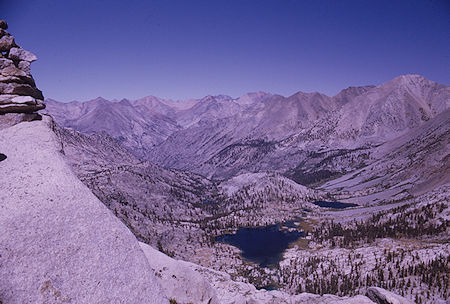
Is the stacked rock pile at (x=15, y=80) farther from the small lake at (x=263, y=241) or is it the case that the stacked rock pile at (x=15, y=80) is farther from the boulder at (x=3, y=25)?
the small lake at (x=263, y=241)

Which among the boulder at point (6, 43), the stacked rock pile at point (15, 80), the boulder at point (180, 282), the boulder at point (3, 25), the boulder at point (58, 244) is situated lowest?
the boulder at point (180, 282)

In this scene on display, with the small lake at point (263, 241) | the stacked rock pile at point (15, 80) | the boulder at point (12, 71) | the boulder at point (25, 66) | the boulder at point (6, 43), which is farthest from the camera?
the small lake at point (263, 241)

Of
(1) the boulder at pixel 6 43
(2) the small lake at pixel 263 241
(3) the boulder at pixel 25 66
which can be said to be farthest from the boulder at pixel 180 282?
(2) the small lake at pixel 263 241

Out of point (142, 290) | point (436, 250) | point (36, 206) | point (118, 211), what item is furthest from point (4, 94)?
point (118, 211)

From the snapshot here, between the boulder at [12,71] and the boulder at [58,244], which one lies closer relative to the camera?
the boulder at [58,244]

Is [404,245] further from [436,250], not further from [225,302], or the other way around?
[225,302]

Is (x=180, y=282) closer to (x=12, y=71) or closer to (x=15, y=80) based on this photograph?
(x=15, y=80)

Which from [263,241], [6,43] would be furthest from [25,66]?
[263,241]

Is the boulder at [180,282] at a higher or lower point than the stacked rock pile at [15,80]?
lower
